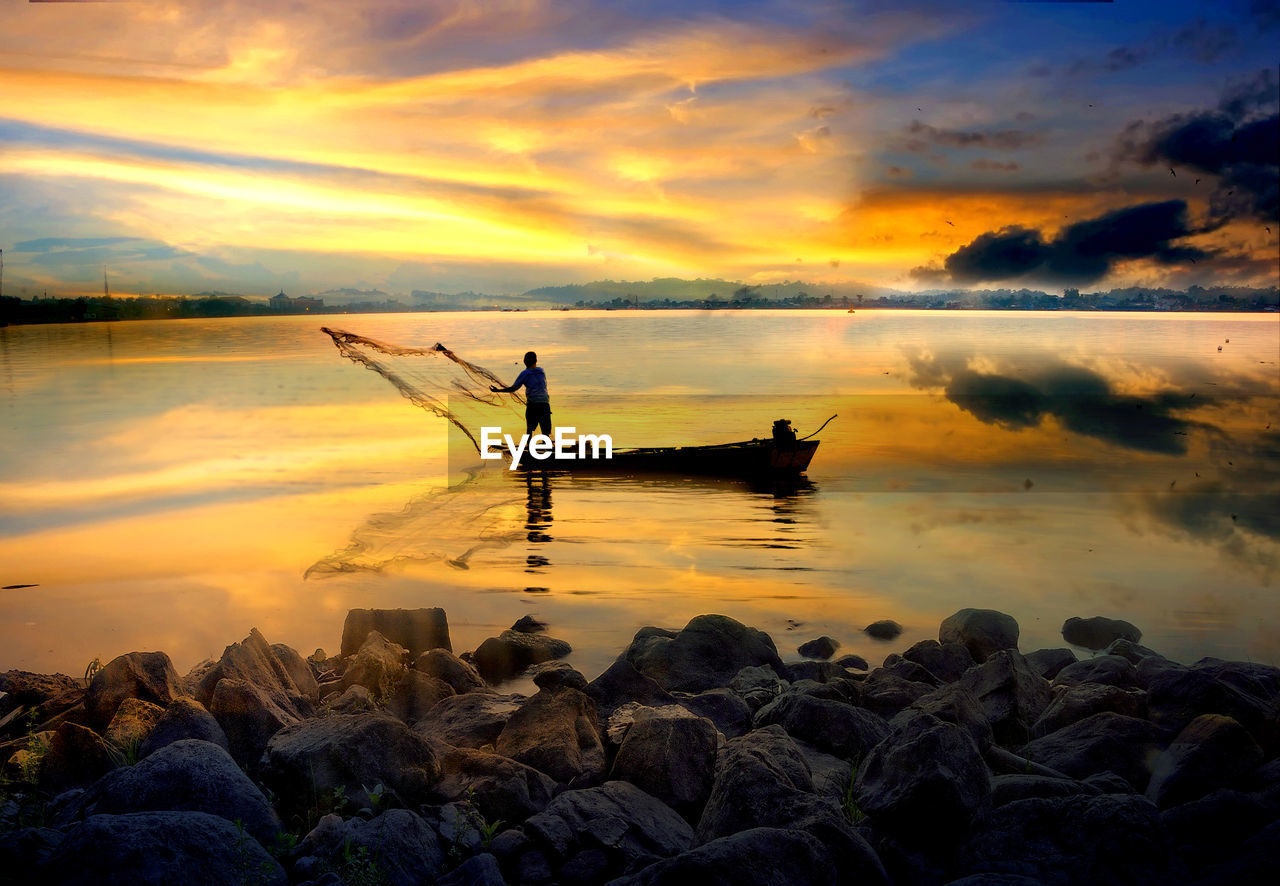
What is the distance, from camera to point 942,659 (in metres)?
12.6

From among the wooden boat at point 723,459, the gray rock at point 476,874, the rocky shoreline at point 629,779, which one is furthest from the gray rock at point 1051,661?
the wooden boat at point 723,459

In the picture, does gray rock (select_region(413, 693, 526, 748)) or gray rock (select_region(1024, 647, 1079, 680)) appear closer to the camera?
gray rock (select_region(413, 693, 526, 748))

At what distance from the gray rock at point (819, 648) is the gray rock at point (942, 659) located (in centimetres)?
A: 166

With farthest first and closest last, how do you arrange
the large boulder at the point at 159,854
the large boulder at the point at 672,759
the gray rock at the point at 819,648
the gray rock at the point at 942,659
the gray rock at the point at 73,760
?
the gray rock at the point at 819,648, the gray rock at the point at 942,659, the gray rock at the point at 73,760, the large boulder at the point at 672,759, the large boulder at the point at 159,854

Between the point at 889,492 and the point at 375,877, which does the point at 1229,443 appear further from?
the point at 375,877

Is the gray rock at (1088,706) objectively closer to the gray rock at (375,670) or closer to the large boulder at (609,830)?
the large boulder at (609,830)

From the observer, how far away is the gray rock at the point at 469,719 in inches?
370

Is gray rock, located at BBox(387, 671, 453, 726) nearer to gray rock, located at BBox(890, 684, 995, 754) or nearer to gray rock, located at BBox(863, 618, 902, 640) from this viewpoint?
gray rock, located at BBox(890, 684, 995, 754)

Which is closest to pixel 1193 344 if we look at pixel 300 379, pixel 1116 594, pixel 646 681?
pixel 300 379

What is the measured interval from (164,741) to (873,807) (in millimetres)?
6029

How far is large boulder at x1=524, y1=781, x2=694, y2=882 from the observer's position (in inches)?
279

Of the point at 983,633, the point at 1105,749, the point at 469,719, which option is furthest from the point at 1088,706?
the point at 469,719

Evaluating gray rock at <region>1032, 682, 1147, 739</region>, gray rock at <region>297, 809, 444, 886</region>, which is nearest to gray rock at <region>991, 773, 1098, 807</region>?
gray rock at <region>1032, 682, 1147, 739</region>

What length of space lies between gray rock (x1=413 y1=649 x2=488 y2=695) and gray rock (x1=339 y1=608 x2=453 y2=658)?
48.5 inches
